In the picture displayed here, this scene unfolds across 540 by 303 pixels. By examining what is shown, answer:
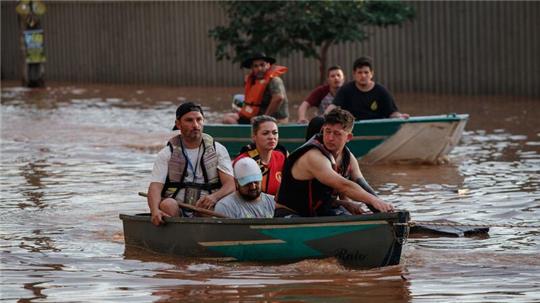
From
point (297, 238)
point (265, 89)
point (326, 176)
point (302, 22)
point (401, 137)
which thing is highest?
point (302, 22)

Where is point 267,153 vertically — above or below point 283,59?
above

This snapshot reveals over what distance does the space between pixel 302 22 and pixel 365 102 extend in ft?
27.7

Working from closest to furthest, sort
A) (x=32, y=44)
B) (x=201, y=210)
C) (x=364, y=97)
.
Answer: (x=201, y=210) < (x=364, y=97) < (x=32, y=44)

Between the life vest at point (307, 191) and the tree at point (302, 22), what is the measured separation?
14627 mm

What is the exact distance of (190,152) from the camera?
12.0 metres

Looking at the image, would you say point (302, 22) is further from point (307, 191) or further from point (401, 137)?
point (307, 191)

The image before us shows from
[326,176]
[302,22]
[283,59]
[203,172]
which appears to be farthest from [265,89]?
[283,59]

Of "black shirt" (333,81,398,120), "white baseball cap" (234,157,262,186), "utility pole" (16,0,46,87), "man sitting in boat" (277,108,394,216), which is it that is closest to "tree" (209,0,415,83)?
"black shirt" (333,81,398,120)

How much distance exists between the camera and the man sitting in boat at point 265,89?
717 inches

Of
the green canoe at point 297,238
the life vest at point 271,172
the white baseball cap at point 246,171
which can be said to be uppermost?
the white baseball cap at point 246,171

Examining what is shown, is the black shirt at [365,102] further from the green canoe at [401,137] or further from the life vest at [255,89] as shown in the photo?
the life vest at [255,89]

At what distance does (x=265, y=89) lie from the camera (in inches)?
719

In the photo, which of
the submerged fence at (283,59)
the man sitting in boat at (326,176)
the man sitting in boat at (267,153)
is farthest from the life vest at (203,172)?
the submerged fence at (283,59)

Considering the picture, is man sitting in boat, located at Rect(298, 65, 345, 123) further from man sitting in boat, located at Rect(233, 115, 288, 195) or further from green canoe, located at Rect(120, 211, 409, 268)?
green canoe, located at Rect(120, 211, 409, 268)
